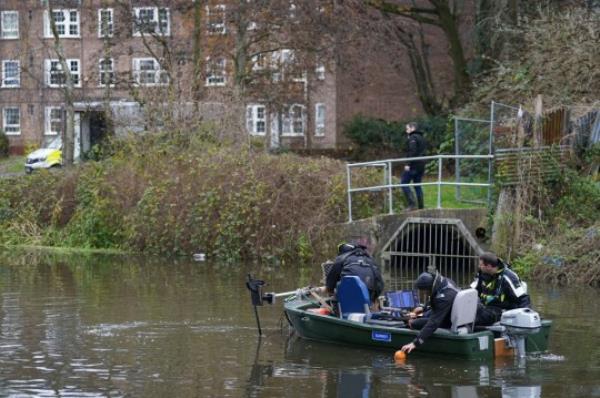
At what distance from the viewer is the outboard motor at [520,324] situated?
15828 mm

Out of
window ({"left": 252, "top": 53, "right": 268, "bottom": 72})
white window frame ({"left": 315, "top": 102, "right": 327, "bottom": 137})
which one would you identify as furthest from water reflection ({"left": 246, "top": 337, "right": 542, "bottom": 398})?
white window frame ({"left": 315, "top": 102, "right": 327, "bottom": 137})

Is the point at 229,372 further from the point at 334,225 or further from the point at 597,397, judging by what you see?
the point at 334,225

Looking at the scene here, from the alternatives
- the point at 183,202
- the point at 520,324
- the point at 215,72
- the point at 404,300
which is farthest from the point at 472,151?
the point at 520,324

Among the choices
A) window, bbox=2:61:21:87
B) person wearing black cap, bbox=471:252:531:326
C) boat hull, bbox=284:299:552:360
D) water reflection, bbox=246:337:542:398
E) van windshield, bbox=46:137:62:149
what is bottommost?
water reflection, bbox=246:337:542:398

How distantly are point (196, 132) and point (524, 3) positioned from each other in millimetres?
13299

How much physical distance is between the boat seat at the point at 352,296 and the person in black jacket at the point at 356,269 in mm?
160

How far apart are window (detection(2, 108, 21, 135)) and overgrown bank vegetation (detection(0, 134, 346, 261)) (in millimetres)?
27653

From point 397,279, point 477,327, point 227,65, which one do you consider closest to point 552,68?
point 397,279

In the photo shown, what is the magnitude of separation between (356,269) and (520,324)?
253 cm

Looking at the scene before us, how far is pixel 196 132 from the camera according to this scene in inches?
1272

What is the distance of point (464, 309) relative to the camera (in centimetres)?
1574

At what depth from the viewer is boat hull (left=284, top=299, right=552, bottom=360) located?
15.8m

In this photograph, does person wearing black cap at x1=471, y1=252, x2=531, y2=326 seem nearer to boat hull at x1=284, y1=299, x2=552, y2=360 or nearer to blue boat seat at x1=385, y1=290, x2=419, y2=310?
boat hull at x1=284, y1=299, x2=552, y2=360

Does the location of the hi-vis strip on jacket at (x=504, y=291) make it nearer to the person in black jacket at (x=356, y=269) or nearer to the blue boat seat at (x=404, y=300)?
the blue boat seat at (x=404, y=300)
